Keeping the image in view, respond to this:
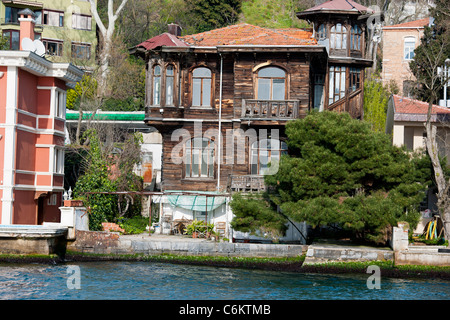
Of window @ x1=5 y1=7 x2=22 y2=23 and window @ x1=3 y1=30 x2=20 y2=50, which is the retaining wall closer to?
window @ x1=3 y1=30 x2=20 y2=50

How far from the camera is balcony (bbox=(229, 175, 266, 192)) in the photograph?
30422mm

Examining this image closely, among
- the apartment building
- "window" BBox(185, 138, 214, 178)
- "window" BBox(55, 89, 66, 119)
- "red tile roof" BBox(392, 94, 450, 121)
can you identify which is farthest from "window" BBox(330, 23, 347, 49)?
the apartment building

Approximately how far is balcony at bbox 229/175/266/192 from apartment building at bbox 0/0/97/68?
23.7m

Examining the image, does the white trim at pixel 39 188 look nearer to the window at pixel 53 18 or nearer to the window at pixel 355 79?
the window at pixel 355 79

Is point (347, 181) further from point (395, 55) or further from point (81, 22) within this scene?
point (81, 22)

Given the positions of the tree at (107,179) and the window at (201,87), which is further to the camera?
the window at (201,87)

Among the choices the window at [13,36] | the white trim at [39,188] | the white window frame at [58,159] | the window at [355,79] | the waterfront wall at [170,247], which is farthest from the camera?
the window at [13,36]

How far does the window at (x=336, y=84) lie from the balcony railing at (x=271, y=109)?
4.52 metres

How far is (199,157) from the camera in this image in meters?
32.7

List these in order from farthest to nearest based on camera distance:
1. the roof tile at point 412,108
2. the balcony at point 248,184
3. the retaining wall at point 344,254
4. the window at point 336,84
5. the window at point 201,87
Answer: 1. the window at point 336,84
2. the window at point 201,87
3. the roof tile at point 412,108
4. the balcony at point 248,184
5. the retaining wall at point 344,254

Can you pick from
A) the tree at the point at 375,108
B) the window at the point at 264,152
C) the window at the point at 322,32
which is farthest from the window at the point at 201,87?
the tree at the point at 375,108

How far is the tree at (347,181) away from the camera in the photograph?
2548 centimetres
